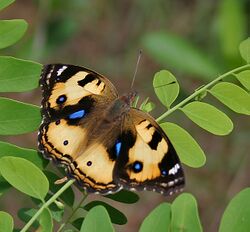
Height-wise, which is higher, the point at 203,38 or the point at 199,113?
the point at 199,113

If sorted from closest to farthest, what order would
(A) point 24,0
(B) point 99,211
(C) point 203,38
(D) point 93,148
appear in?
1. (B) point 99,211
2. (D) point 93,148
3. (C) point 203,38
4. (A) point 24,0

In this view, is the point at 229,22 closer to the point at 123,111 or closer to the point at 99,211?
the point at 123,111

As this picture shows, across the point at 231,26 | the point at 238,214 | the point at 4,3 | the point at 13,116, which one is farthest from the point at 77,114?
the point at 231,26

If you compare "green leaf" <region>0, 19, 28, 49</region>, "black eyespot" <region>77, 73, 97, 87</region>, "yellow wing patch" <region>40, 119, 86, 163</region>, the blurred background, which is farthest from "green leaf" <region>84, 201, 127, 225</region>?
the blurred background

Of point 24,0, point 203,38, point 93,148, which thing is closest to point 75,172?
point 93,148

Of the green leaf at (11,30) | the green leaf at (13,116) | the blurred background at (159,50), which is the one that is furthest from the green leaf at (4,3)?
the blurred background at (159,50)

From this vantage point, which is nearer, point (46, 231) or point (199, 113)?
point (46, 231)
